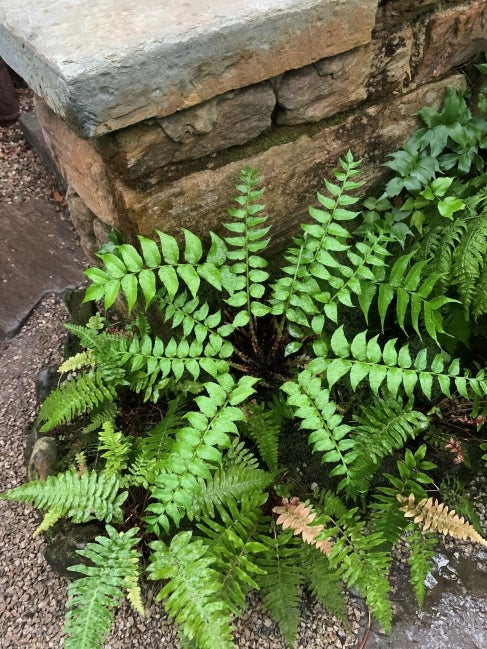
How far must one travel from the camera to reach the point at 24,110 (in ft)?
16.0

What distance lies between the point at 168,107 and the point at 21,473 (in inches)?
75.4

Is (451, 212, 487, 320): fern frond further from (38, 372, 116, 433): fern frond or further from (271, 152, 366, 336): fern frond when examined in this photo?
(38, 372, 116, 433): fern frond

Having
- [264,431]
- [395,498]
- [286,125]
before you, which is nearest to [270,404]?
[264,431]

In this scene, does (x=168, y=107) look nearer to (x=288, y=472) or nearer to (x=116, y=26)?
(x=116, y=26)

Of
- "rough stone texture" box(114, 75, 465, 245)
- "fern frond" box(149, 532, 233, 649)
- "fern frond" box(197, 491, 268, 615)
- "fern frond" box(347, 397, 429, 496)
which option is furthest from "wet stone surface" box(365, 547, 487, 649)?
"rough stone texture" box(114, 75, 465, 245)

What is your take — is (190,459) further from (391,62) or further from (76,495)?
(391,62)

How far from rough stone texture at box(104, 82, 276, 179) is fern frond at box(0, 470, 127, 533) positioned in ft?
3.83

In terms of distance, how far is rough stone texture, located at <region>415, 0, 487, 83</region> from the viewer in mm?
2338

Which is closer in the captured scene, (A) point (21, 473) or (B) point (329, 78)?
(B) point (329, 78)

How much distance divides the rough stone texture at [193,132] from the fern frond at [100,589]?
53.0 inches

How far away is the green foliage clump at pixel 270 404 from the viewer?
6.48ft

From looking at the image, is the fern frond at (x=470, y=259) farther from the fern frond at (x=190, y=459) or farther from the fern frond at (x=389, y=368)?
the fern frond at (x=190, y=459)

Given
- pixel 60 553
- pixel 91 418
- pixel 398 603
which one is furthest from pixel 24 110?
pixel 398 603

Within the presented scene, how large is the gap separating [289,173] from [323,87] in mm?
365
